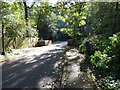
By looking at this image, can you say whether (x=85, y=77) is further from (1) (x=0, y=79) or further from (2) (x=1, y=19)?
(2) (x=1, y=19)

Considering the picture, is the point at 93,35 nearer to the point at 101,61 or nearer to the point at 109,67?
the point at 109,67

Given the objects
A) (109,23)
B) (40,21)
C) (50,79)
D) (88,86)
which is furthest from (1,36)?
(40,21)

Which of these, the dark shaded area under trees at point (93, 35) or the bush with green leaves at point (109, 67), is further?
the dark shaded area under trees at point (93, 35)

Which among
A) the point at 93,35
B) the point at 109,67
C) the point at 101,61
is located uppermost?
the point at 93,35

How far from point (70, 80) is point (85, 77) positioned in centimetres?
57

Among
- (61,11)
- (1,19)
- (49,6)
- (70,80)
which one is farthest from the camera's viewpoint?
(49,6)

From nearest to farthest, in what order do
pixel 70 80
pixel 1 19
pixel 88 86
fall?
pixel 88 86, pixel 70 80, pixel 1 19

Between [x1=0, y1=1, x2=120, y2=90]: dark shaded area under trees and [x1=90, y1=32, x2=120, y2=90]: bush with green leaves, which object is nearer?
[x1=90, y1=32, x2=120, y2=90]: bush with green leaves

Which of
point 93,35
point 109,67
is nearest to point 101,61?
point 109,67

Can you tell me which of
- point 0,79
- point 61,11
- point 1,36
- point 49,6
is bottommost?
point 0,79

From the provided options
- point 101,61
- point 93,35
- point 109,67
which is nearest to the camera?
point 101,61

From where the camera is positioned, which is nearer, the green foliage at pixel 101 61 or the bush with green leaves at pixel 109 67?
the bush with green leaves at pixel 109 67

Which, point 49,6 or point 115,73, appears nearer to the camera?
point 115,73

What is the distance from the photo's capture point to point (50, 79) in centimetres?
363
